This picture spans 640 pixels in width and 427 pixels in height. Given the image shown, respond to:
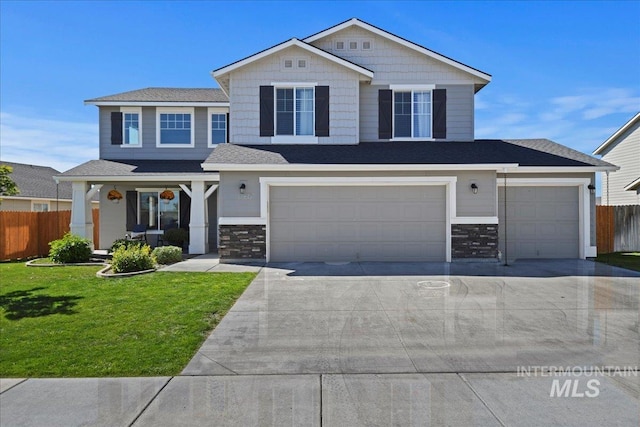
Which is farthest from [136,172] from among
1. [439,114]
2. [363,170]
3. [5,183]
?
[439,114]

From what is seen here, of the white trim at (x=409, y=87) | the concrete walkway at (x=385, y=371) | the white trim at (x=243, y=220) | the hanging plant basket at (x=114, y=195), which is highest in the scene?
the white trim at (x=409, y=87)

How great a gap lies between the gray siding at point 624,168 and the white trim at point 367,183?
15381mm

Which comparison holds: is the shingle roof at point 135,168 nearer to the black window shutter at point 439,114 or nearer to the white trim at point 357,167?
the white trim at point 357,167

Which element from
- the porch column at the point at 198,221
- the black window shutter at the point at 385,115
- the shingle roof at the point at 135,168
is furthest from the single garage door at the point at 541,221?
the shingle roof at the point at 135,168

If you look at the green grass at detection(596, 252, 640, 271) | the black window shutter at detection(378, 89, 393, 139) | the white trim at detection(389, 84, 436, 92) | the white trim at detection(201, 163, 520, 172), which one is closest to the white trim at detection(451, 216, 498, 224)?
the white trim at detection(201, 163, 520, 172)

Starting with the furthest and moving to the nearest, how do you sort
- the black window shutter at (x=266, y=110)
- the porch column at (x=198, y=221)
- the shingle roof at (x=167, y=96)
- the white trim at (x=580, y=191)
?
the shingle roof at (x=167, y=96) < the porch column at (x=198, y=221) < the black window shutter at (x=266, y=110) < the white trim at (x=580, y=191)

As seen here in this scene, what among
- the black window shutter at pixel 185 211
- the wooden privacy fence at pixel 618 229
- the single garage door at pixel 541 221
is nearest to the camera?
the single garage door at pixel 541 221

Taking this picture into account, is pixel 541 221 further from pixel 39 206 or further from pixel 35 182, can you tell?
pixel 35 182

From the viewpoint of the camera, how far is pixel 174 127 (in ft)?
56.8

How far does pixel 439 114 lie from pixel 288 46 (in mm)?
5761

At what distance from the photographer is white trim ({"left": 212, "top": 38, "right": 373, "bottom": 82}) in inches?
536

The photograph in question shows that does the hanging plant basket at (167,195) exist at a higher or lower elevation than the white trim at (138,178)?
lower

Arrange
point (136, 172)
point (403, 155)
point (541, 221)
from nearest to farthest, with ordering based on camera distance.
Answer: point (403, 155), point (541, 221), point (136, 172)

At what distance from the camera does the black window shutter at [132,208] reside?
17.2 meters
